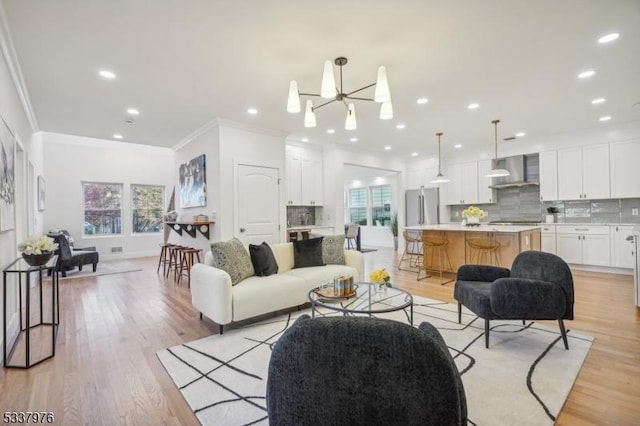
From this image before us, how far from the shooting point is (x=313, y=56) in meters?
3.10

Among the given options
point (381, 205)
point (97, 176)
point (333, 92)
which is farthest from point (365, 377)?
point (381, 205)

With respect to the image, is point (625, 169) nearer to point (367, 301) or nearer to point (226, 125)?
point (367, 301)

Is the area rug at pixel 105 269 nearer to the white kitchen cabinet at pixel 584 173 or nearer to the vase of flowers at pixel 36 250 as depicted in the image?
the vase of flowers at pixel 36 250

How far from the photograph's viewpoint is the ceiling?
2.44 meters

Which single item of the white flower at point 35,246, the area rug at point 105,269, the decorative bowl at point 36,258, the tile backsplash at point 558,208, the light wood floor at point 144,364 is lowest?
the light wood floor at point 144,364

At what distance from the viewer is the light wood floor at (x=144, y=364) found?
1877mm

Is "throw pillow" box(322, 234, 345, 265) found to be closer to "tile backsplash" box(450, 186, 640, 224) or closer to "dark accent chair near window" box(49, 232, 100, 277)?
"dark accent chair near window" box(49, 232, 100, 277)

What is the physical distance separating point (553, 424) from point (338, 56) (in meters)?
3.28

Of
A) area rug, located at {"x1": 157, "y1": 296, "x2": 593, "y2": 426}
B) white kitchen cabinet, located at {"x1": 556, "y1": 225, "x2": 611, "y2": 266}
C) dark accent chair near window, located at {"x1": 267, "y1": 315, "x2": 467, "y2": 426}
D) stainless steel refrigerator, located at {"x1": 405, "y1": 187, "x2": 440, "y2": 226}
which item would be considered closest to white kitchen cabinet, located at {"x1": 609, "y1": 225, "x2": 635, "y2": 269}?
white kitchen cabinet, located at {"x1": 556, "y1": 225, "x2": 611, "y2": 266}

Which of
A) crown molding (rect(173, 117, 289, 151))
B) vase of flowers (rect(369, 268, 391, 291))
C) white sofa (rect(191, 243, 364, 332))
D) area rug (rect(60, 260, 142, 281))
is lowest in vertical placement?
area rug (rect(60, 260, 142, 281))

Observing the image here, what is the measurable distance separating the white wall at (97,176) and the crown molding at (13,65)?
368cm

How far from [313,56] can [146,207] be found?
308 inches

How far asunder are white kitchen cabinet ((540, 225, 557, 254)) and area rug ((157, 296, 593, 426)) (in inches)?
161

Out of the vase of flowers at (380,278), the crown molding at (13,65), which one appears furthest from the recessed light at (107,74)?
the vase of flowers at (380,278)
